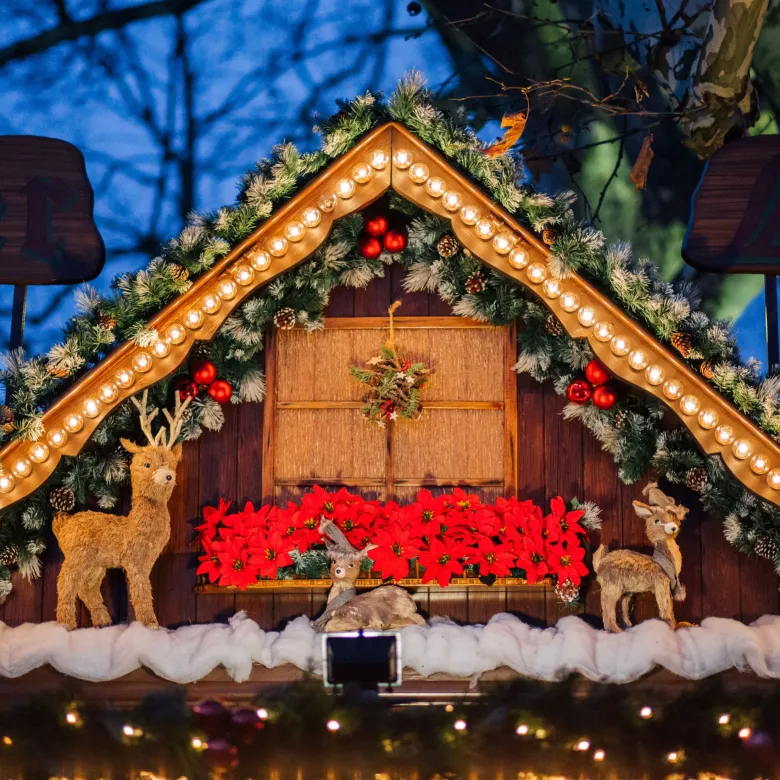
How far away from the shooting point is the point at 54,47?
8398 millimetres

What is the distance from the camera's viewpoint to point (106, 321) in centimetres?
433

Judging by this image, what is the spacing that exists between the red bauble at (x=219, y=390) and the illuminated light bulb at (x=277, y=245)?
0.73m

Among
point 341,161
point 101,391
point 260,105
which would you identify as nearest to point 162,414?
point 101,391

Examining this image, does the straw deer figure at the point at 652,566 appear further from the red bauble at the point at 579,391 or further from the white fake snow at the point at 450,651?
the red bauble at the point at 579,391

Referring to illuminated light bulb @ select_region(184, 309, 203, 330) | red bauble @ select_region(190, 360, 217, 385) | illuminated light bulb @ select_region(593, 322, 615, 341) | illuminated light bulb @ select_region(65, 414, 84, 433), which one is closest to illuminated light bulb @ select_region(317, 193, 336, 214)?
illuminated light bulb @ select_region(184, 309, 203, 330)

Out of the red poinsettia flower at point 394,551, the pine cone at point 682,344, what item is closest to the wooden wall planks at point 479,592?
the red poinsettia flower at point 394,551

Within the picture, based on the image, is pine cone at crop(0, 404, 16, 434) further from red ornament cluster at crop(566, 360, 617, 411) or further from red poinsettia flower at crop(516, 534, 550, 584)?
red ornament cluster at crop(566, 360, 617, 411)

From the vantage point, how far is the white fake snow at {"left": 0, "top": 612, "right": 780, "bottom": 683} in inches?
174

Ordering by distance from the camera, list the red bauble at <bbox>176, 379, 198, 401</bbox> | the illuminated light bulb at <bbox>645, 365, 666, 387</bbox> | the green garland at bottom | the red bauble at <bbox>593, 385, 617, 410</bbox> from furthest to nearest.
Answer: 1. the red bauble at <bbox>176, 379, 198, 401</bbox>
2. the red bauble at <bbox>593, 385, 617, 410</bbox>
3. the illuminated light bulb at <bbox>645, 365, 666, 387</bbox>
4. the green garland at bottom

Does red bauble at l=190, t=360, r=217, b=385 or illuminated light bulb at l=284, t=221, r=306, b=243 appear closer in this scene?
illuminated light bulb at l=284, t=221, r=306, b=243

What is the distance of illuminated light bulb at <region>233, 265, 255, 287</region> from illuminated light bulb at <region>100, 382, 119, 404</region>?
620 millimetres

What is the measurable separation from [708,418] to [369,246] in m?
1.57

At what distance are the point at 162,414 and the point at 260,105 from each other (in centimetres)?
397

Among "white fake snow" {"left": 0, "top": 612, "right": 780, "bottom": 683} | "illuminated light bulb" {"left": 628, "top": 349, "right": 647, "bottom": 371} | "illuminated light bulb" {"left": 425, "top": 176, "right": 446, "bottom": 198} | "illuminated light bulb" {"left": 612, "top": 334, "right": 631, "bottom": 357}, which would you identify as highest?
"illuminated light bulb" {"left": 425, "top": 176, "right": 446, "bottom": 198}
